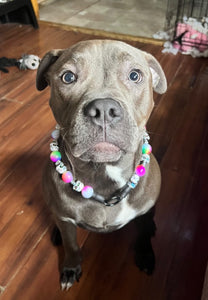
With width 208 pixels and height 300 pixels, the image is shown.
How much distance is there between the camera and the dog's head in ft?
3.25

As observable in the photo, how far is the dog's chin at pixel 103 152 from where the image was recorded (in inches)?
40.7

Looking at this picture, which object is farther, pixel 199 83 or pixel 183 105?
pixel 199 83

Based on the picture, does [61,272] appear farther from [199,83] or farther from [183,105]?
[199,83]

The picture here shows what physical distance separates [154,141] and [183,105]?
0.56 meters

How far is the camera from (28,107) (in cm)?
260

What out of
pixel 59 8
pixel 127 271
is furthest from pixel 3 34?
pixel 127 271

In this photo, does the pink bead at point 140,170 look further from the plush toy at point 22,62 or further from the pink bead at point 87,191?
the plush toy at point 22,62

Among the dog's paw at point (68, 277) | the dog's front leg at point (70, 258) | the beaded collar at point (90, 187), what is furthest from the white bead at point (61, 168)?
the dog's paw at point (68, 277)

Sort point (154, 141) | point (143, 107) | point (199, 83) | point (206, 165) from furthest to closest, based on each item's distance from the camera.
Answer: point (199, 83), point (154, 141), point (206, 165), point (143, 107)

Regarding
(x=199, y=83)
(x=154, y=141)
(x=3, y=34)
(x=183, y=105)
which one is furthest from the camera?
(x=3, y=34)

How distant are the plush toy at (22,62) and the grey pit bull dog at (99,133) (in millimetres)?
1792

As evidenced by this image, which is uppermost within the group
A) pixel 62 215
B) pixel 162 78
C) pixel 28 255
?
pixel 162 78

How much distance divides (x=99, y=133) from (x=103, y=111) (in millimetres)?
78

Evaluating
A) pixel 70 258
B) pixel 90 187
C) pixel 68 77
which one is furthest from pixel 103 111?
pixel 70 258
